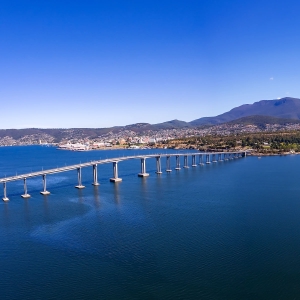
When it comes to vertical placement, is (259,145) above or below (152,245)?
above

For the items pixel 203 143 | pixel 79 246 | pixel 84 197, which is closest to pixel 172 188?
pixel 84 197

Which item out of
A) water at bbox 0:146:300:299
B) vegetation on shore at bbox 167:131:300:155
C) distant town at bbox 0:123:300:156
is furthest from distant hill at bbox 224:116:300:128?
water at bbox 0:146:300:299

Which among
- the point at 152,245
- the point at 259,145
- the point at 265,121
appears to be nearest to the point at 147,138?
the point at 259,145

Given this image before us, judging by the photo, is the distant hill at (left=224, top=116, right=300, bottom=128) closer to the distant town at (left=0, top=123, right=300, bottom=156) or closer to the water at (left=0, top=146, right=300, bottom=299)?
the distant town at (left=0, top=123, right=300, bottom=156)

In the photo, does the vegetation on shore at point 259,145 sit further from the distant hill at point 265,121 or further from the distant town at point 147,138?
the distant hill at point 265,121

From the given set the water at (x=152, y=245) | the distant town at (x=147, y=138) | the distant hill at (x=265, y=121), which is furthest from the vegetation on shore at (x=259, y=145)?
the distant hill at (x=265, y=121)

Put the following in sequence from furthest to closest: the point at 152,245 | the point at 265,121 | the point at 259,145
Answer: the point at 265,121, the point at 259,145, the point at 152,245

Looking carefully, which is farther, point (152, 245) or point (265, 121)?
point (265, 121)

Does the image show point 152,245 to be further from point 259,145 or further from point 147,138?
point 147,138

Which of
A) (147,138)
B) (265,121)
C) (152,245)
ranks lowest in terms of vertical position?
(152,245)
